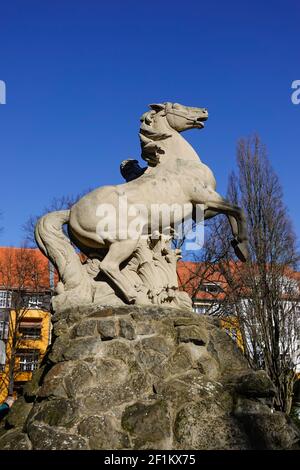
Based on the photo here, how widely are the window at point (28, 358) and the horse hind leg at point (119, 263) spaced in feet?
83.3

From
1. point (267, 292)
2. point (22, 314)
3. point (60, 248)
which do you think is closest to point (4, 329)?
point (22, 314)

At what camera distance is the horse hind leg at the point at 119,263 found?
194 inches

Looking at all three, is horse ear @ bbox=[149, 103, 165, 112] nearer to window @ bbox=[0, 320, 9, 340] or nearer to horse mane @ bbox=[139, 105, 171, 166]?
horse mane @ bbox=[139, 105, 171, 166]

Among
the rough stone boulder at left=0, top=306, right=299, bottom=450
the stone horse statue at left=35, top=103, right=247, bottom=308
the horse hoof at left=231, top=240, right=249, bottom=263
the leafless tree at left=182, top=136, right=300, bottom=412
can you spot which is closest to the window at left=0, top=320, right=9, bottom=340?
the leafless tree at left=182, top=136, right=300, bottom=412

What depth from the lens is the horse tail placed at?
16.9 feet

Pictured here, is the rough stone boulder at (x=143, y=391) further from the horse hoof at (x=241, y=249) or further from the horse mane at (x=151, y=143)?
the horse mane at (x=151, y=143)

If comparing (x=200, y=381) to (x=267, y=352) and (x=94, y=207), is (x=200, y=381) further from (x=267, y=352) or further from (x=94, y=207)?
(x=267, y=352)

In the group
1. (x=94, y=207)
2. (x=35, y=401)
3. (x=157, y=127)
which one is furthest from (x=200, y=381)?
(x=157, y=127)

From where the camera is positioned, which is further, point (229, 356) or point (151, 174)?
point (151, 174)

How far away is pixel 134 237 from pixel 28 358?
93.7 ft

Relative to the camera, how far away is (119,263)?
505cm

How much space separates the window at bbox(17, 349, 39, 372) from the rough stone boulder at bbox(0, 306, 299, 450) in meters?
25.6

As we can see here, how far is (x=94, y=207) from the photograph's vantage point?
5.19 metres
